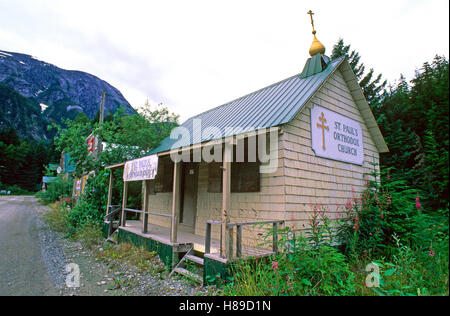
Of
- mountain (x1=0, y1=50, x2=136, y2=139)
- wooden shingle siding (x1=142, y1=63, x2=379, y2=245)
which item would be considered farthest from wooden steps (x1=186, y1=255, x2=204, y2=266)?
mountain (x1=0, y1=50, x2=136, y2=139)

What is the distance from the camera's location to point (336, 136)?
281 inches

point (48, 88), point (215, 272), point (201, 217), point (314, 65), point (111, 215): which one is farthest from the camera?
point (48, 88)

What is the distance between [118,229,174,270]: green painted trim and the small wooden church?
0.03 metres

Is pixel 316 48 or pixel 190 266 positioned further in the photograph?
pixel 316 48

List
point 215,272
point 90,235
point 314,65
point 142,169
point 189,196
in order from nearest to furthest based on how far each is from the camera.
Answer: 1. point 215,272
2. point 314,65
3. point 142,169
4. point 189,196
5. point 90,235

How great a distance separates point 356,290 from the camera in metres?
3.66

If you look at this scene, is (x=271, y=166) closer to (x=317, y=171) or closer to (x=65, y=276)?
(x=317, y=171)

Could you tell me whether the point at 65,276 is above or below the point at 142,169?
below

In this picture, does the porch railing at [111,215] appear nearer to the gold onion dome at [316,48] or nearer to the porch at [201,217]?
the porch at [201,217]

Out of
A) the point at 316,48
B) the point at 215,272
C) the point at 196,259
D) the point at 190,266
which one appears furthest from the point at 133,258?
the point at 316,48

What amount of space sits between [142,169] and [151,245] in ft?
7.46

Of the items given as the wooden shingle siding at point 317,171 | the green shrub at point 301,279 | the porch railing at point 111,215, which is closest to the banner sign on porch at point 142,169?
the porch railing at point 111,215

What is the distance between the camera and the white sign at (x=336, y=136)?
6.56 m
